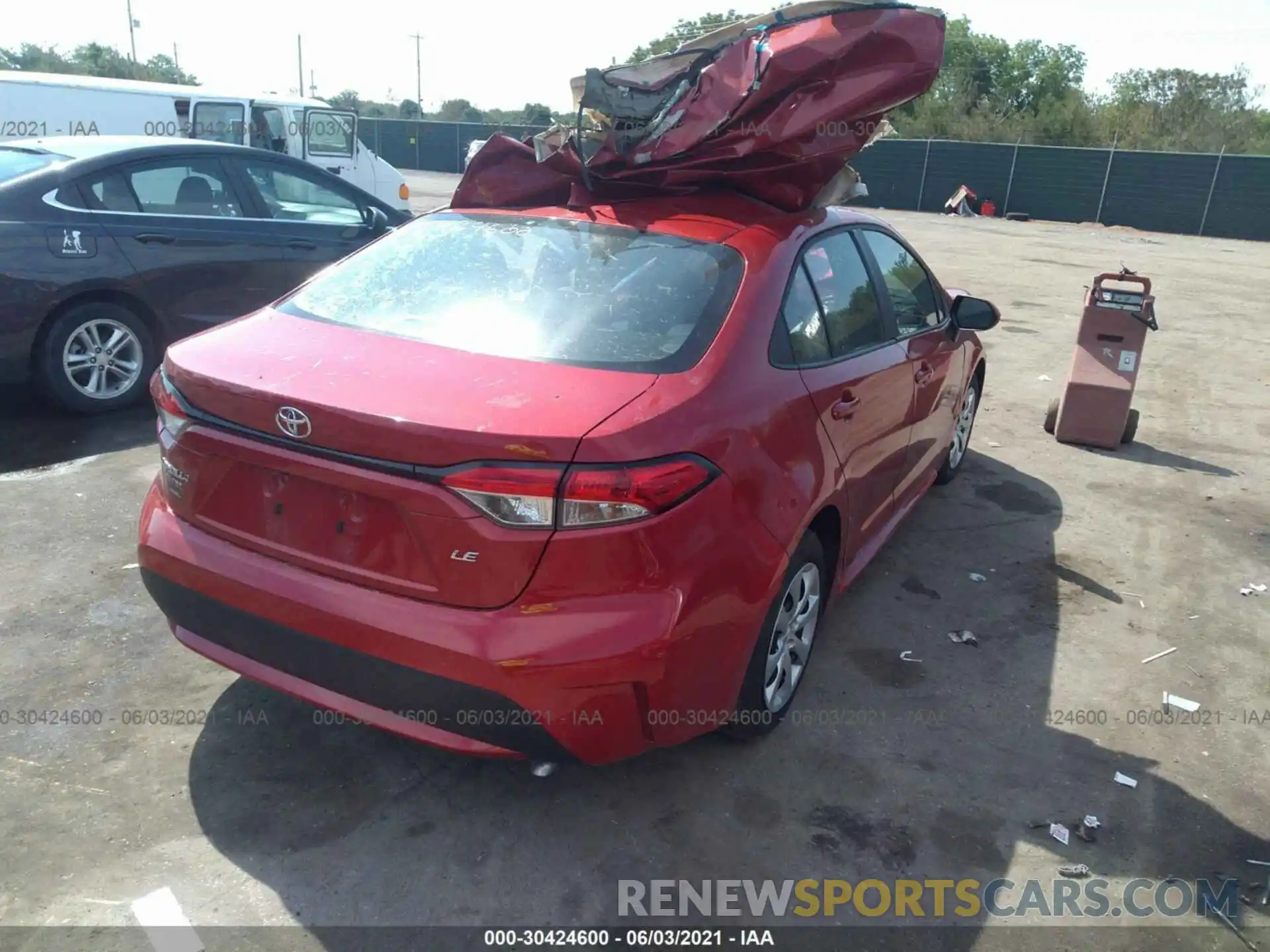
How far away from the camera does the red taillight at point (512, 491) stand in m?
2.24

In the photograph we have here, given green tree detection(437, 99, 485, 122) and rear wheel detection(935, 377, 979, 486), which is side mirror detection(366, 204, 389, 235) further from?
green tree detection(437, 99, 485, 122)

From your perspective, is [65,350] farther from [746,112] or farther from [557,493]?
[557,493]

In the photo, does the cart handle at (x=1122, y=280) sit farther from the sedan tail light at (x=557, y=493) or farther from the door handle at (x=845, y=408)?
the sedan tail light at (x=557, y=493)

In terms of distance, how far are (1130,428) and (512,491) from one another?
5735 millimetres

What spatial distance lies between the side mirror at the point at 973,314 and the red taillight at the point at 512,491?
3125mm

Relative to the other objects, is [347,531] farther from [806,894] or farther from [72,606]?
[72,606]

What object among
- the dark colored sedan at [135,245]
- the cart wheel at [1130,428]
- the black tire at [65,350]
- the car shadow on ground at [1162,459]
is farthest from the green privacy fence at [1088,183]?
the black tire at [65,350]

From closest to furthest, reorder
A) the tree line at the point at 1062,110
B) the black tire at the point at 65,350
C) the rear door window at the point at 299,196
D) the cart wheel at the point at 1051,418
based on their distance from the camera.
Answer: the black tire at the point at 65,350
the rear door window at the point at 299,196
the cart wheel at the point at 1051,418
the tree line at the point at 1062,110

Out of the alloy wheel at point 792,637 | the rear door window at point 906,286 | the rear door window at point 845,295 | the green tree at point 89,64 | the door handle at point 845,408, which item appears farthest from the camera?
the green tree at point 89,64

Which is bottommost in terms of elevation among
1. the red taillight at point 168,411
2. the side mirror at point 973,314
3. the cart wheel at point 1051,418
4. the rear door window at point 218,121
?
the cart wheel at point 1051,418

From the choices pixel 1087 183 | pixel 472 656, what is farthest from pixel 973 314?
pixel 1087 183

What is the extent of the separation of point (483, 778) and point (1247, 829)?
7.72 ft

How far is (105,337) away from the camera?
232 inches

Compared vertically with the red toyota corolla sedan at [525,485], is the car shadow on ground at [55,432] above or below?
below
